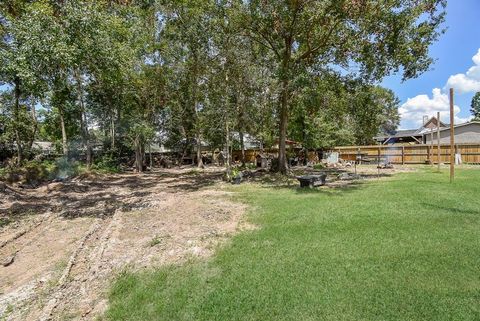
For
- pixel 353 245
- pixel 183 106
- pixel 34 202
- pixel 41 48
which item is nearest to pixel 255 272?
pixel 353 245

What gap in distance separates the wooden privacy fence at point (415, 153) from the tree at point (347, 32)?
7.92 m

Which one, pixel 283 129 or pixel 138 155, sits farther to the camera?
pixel 138 155

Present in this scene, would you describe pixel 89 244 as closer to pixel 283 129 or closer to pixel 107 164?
pixel 283 129

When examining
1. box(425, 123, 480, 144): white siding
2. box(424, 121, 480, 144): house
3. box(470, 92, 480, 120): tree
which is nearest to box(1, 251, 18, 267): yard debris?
box(424, 121, 480, 144): house

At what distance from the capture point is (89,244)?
566 cm

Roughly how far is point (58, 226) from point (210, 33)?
942 centimetres

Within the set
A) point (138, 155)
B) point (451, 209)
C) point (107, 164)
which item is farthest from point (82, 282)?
point (107, 164)

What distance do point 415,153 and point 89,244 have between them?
66.6 ft

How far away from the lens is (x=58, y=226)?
704 centimetres

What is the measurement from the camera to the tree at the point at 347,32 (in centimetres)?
1147

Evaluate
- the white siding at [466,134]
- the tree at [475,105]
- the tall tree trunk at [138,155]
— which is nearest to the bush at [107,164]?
the tall tree trunk at [138,155]

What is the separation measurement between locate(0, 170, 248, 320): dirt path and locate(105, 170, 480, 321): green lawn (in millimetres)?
425

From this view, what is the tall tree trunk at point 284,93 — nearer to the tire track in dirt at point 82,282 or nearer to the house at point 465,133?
the tire track in dirt at point 82,282

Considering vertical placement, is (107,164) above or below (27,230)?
above
